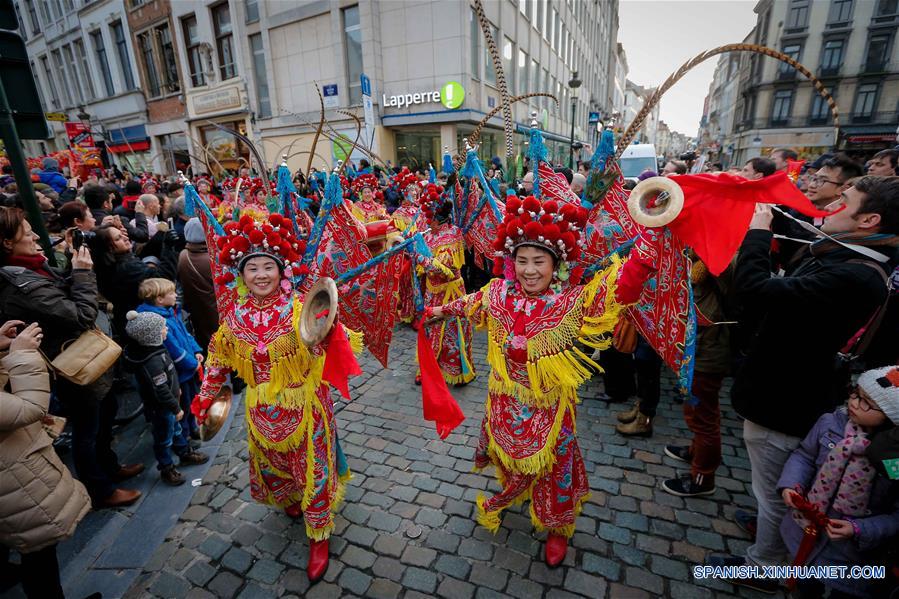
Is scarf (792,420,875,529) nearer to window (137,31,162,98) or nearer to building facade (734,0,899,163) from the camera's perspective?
window (137,31,162,98)

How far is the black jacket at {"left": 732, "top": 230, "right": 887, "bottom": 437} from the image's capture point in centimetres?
196

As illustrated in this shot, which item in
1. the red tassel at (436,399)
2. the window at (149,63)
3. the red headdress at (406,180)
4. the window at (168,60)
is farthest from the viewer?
the window at (149,63)

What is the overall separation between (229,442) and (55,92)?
3621 centimetres

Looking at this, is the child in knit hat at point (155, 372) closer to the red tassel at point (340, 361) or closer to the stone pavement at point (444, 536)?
the stone pavement at point (444, 536)

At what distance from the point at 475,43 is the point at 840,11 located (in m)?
31.1

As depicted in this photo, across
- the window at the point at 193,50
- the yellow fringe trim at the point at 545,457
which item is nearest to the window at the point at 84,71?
the window at the point at 193,50

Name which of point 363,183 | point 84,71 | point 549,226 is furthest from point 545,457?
point 84,71

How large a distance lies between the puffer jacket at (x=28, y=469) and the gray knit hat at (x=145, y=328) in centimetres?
96

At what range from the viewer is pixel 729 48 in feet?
6.40

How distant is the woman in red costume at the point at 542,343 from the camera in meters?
2.32

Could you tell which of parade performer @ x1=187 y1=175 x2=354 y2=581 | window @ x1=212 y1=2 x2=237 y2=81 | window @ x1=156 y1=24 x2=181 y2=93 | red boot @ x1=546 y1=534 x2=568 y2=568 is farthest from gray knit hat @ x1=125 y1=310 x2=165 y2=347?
window @ x1=156 y1=24 x2=181 y2=93

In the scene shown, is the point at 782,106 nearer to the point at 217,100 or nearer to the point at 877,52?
the point at 877,52

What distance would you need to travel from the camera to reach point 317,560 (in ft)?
8.75

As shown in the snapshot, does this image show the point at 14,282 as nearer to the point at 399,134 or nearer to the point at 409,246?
Result: the point at 409,246
